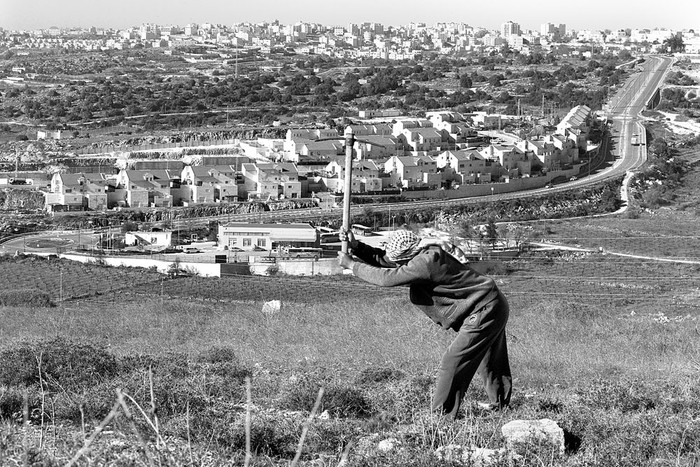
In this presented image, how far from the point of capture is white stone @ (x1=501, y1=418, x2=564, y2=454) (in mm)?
3293

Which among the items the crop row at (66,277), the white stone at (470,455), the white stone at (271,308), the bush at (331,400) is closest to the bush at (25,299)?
the crop row at (66,277)

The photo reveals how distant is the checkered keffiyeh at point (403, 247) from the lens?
12.2 ft

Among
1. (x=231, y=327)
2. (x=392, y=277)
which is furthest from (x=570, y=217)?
(x=392, y=277)

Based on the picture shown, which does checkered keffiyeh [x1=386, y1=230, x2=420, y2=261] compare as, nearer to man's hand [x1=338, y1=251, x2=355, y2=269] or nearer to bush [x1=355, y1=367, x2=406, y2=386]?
man's hand [x1=338, y1=251, x2=355, y2=269]

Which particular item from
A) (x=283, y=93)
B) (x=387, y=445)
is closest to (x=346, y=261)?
(x=387, y=445)

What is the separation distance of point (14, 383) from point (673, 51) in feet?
217

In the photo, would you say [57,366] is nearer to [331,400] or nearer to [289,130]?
[331,400]

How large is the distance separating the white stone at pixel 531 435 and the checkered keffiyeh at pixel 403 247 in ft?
2.16

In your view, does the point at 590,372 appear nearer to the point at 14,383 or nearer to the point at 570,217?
the point at 14,383

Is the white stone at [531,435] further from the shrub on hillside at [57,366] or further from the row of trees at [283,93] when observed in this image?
the row of trees at [283,93]

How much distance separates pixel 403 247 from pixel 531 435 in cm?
77

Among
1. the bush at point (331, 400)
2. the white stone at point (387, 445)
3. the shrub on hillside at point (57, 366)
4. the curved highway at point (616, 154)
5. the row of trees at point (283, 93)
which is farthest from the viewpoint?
the row of trees at point (283, 93)

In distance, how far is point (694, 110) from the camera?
132ft

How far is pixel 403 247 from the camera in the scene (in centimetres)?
372
